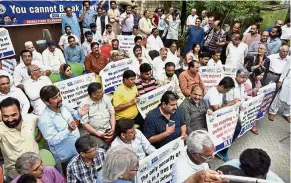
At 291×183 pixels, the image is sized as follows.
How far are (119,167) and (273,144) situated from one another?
14.7ft

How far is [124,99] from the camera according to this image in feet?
15.5

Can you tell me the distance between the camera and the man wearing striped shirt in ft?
17.4

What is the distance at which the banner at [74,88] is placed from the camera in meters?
5.36

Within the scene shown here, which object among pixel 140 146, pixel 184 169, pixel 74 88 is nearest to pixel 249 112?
pixel 140 146

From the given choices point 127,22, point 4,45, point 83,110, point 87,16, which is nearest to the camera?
point 83,110

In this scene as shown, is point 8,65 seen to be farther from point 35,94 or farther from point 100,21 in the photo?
point 100,21

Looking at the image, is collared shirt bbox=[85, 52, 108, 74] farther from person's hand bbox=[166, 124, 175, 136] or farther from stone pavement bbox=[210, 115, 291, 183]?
stone pavement bbox=[210, 115, 291, 183]

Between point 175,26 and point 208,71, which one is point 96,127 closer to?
point 208,71

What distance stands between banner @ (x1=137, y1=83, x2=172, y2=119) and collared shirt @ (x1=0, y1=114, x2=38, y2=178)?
6.39ft

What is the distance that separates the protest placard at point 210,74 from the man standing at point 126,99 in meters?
2.32

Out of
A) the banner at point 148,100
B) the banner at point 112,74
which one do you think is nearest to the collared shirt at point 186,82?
the banner at point 148,100

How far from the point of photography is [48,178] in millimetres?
3025

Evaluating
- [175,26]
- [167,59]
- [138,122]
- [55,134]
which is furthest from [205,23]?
[55,134]

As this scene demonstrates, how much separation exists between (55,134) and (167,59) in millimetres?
4108
